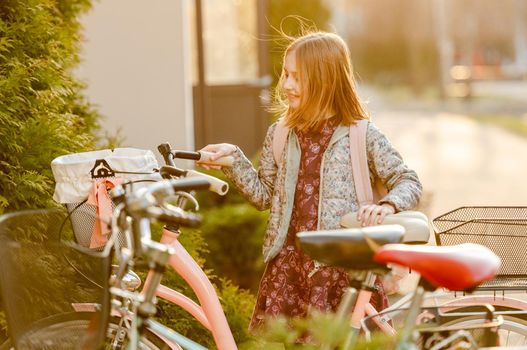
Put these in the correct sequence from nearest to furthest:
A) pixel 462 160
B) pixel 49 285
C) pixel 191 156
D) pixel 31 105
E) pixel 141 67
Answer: pixel 49 285 < pixel 191 156 < pixel 31 105 < pixel 141 67 < pixel 462 160

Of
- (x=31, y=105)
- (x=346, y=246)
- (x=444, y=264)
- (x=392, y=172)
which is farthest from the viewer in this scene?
(x=31, y=105)

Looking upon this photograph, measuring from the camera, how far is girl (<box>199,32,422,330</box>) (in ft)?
15.0

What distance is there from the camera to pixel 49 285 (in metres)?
3.79

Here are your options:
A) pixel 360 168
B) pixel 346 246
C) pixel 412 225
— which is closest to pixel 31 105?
pixel 360 168

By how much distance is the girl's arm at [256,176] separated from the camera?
15.3 feet

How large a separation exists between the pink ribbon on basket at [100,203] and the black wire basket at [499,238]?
117 cm

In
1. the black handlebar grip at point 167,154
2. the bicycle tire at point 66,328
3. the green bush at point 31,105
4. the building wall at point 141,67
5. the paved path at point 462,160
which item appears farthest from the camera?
the paved path at point 462,160

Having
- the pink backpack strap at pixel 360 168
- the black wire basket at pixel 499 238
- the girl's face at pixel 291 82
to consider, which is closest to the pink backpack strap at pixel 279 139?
the girl's face at pixel 291 82

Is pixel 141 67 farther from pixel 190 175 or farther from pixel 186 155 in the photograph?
pixel 190 175

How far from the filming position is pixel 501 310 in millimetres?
4418

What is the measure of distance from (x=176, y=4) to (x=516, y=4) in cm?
7923

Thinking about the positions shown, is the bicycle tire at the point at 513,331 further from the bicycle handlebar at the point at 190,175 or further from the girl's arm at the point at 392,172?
the bicycle handlebar at the point at 190,175

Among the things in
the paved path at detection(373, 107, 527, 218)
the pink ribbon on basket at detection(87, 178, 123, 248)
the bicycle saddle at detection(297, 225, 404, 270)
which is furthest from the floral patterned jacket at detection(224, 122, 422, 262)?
the paved path at detection(373, 107, 527, 218)

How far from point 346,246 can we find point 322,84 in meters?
1.36
